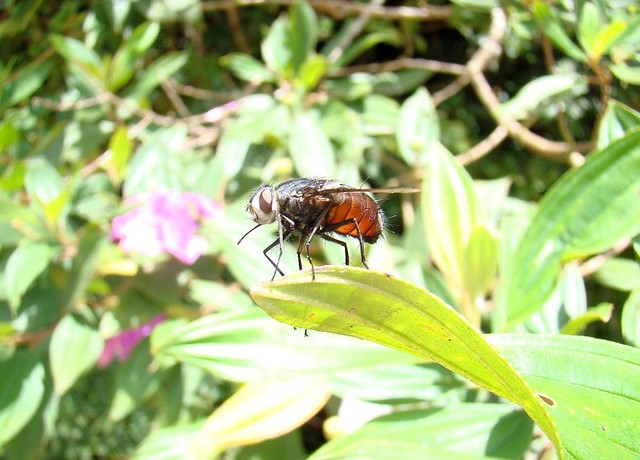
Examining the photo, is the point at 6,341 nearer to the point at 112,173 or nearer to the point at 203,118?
the point at 112,173

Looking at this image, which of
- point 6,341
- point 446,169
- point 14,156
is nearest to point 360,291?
point 446,169

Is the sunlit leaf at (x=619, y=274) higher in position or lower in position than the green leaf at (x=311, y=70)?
lower

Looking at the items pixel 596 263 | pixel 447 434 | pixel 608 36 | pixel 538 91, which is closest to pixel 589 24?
pixel 608 36

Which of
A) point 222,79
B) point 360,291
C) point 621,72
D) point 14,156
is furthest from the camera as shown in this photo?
point 222,79

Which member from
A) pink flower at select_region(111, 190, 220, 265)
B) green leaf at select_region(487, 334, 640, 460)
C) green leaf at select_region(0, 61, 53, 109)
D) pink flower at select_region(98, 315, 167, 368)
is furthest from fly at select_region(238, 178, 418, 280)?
green leaf at select_region(0, 61, 53, 109)

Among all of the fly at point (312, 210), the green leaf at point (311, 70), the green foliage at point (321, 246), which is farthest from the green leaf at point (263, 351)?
the green leaf at point (311, 70)

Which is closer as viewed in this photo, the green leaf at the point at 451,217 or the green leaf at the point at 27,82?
the green leaf at the point at 451,217

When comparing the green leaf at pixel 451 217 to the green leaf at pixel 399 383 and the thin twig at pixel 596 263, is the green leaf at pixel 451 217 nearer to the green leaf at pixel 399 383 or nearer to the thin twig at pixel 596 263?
the green leaf at pixel 399 383

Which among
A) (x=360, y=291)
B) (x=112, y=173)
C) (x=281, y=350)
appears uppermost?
(x=360, y=291)
